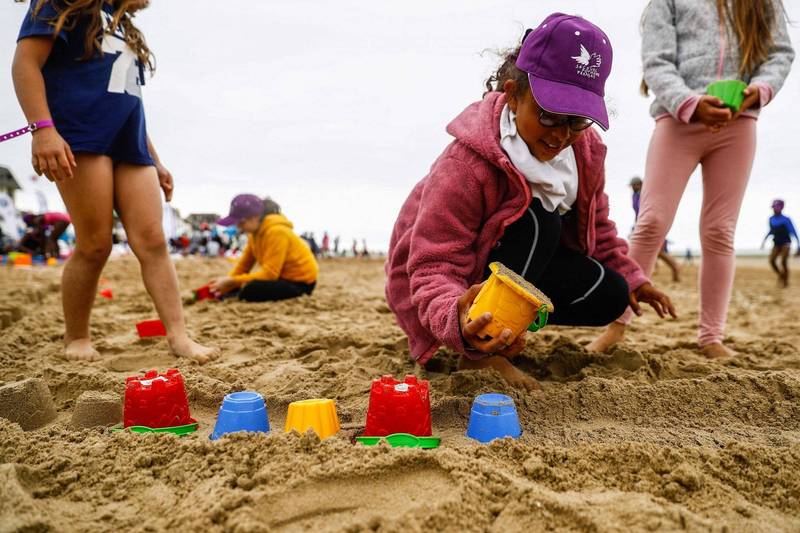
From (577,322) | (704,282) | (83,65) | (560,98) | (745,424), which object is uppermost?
(83,65)

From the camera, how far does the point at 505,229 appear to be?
1.89 meters

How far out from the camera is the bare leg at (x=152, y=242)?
2285 millimetres

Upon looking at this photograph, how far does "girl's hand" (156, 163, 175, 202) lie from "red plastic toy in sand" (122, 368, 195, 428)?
1.37 meters

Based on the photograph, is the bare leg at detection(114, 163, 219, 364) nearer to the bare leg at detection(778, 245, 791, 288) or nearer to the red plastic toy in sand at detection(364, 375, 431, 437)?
the red plastic toy in sand at detection(364, 375, 431, 437)

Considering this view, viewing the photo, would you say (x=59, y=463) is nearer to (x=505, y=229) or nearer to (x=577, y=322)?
(x=505, y=229)

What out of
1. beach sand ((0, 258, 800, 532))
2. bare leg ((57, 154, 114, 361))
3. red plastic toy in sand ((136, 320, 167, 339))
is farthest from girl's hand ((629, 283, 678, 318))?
red plastic toy in sand ((136, 320, 167, 339))

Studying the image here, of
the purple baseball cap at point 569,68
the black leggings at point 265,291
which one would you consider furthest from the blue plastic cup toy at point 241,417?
the black leggings at point 265,291

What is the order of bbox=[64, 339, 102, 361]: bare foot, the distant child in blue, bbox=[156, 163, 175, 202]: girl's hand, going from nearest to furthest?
bbox=[64, 339, 102, 361]: bare foot, bbox=[156, 163, 175, 202]: girl's hand, the distant child in blue

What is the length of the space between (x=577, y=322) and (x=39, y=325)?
114 inches

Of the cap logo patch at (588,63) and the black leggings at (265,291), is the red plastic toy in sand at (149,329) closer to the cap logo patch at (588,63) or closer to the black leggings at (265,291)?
the black leggings at (265,291)

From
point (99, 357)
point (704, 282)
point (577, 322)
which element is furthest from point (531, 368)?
point (99, 357)

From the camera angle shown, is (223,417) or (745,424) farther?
(745,424)

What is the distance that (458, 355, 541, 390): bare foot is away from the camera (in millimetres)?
1881

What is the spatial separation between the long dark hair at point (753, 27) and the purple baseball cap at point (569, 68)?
1.17m
